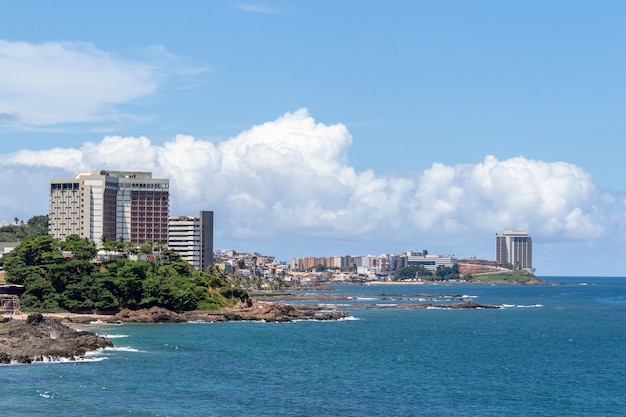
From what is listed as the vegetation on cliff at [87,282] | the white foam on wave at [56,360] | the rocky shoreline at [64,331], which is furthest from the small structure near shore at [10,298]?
the white foam on wave at [56,360]

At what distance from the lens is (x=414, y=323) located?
170 m

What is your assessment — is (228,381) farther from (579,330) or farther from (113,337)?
(579,330)

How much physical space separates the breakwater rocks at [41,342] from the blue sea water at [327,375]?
2.84 meters

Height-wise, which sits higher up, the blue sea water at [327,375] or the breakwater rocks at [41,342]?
the breakwater rocks at [41,342]

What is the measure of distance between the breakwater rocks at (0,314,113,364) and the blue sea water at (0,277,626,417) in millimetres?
2843

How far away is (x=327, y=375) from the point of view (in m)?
94.6

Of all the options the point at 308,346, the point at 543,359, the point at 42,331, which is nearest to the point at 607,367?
the point at 543,359

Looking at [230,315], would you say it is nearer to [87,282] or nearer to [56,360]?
[87,282]

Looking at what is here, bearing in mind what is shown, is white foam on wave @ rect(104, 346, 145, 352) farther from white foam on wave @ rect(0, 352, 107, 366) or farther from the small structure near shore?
the small structure near shore

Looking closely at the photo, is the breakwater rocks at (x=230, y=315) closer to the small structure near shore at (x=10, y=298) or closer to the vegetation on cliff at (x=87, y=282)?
the vegetation on cliff at (x=87, y=282)

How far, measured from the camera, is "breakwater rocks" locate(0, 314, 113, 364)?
322 ft

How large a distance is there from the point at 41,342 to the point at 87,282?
61814 millimetres

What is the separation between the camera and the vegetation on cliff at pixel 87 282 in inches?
6417

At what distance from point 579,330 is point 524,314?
143 ft
